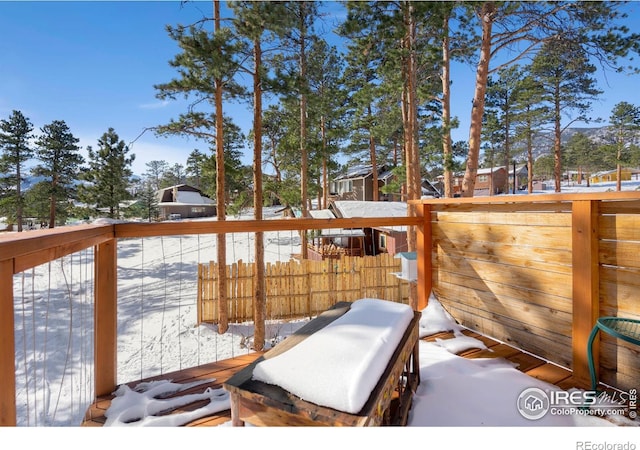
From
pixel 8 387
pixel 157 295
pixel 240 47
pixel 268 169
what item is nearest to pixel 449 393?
pixel 8 387

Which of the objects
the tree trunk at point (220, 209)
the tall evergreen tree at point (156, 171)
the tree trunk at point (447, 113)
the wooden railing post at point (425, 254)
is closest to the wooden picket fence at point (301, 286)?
the tree trunk at point (220, 209)

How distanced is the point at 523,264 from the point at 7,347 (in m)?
2.41

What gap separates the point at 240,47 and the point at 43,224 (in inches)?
614

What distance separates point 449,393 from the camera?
1579 millimetres

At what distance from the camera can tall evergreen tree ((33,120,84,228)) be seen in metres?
14.5

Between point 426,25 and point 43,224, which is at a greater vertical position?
point 426,25

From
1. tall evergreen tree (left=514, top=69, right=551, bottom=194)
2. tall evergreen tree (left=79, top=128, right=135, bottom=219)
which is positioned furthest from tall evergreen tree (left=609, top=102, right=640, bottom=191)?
tall evergreen tree (left=79, top=128, right=135, bottom=219)

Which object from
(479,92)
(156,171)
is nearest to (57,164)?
(479,92)

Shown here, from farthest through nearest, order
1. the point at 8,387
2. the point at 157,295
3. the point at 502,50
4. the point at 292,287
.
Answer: the point at 157,295
the point at 292,287
the point at 502,50
the point at 8,387

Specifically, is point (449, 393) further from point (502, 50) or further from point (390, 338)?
point (502, 50)

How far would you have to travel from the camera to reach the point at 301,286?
7695 mm

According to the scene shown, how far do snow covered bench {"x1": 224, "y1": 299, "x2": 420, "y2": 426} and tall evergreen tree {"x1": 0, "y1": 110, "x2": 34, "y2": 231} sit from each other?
61.2 ft

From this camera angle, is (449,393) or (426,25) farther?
(426,25)

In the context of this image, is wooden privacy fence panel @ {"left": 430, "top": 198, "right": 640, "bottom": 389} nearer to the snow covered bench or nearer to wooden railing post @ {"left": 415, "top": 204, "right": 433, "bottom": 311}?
wooden railing post @ {"left": 415, "top": 204, "right": 433, "bottom": 311}
